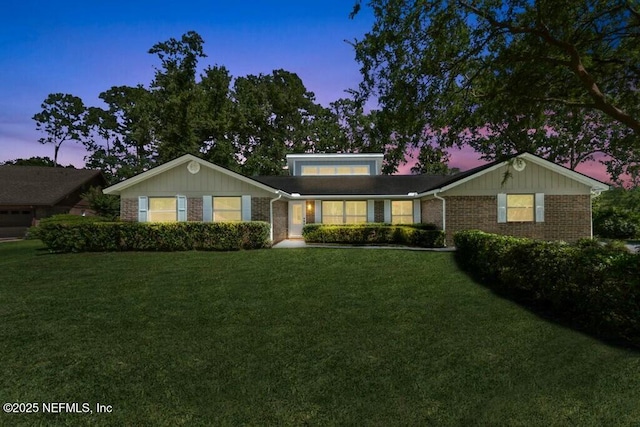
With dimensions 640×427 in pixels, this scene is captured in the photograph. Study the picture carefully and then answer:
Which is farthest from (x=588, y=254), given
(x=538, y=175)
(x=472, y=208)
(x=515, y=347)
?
(x=538, y=175)

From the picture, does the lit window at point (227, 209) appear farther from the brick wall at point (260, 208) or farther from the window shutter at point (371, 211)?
the window shutter at point (371, 211)

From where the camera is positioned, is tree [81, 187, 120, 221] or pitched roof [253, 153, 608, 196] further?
tree [81, 187, 120, 221]

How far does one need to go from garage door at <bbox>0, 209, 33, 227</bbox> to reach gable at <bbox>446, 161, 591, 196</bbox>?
33.7m

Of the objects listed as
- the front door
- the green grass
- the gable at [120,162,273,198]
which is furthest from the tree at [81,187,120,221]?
the green grass

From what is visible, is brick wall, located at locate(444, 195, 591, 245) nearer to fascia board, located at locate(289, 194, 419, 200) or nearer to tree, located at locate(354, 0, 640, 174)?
fascia board, located at locate(289, 194, 419, 200)

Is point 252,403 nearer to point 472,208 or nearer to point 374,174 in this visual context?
point 472,208

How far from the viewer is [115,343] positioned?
15.4 ft

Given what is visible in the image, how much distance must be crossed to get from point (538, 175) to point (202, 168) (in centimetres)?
1745

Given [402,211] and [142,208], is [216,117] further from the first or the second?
[402,211]

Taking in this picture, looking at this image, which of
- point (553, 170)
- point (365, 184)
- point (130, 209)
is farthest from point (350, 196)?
point (130, 209)

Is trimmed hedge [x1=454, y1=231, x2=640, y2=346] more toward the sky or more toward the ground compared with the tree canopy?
more toward the ground

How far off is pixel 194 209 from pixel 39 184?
22713 millimetres

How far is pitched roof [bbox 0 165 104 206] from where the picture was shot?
2639cm

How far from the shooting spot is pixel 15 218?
26.4m
